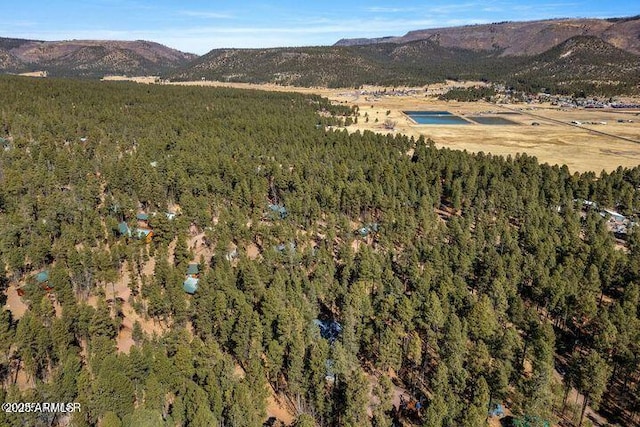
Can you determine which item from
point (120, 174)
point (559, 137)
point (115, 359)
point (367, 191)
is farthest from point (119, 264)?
point (559, 137)

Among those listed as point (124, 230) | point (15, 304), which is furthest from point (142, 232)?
point (15, 304)

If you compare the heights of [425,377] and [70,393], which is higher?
[70,393]

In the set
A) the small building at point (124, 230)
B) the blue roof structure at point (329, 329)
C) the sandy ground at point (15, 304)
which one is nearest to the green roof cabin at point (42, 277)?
the sandy ground at point (15, 304)

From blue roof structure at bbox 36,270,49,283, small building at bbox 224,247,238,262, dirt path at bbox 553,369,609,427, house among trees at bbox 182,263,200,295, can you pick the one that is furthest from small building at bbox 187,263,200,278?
dirt path at bbox 553,369,609,427

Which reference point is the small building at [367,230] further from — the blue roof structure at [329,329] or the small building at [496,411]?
the small building at [496,411]

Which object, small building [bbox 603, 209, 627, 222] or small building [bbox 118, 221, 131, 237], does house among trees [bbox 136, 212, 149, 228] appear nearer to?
small building [bbox 118, 221, 131, 237]

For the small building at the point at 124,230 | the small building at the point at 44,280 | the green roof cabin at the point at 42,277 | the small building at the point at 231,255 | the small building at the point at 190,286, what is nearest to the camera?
the small building at the point at 44,280

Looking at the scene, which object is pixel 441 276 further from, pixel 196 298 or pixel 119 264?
pixel 119 264

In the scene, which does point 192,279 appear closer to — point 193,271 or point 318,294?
point 193,271
